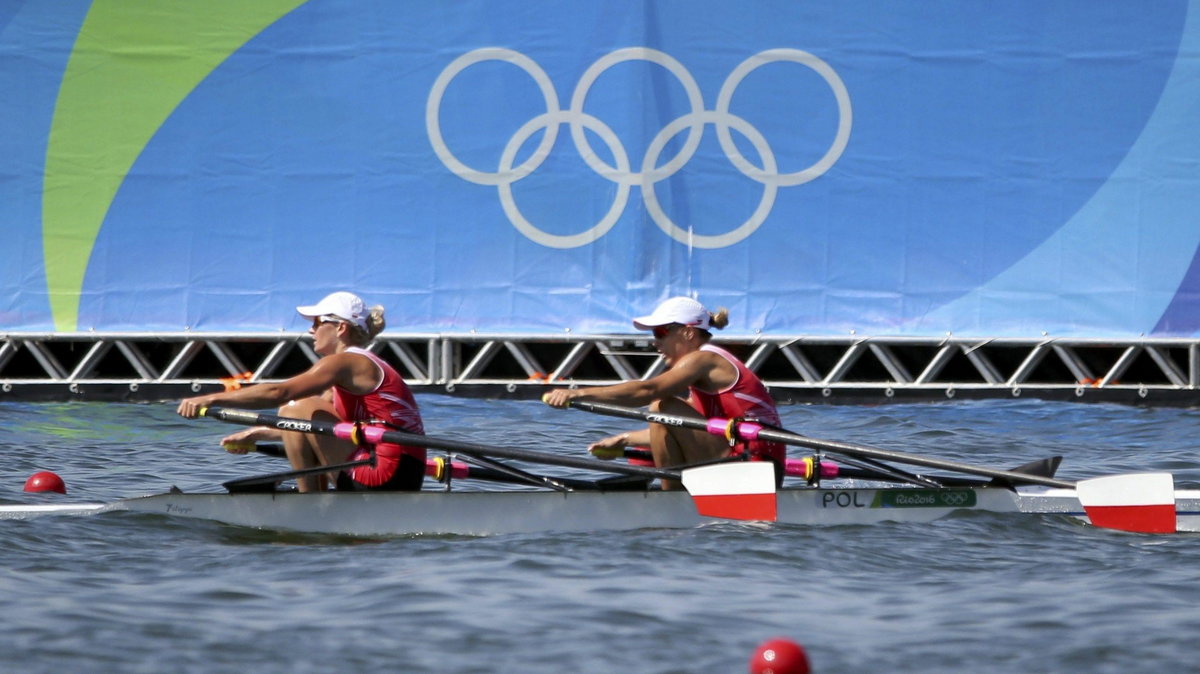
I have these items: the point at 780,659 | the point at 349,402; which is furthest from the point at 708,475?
the point at 780,659

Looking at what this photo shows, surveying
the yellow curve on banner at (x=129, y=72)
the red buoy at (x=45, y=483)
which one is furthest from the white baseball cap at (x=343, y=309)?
the yellow curve on banner at (x=129, y=72)

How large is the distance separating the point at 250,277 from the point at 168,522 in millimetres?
6551

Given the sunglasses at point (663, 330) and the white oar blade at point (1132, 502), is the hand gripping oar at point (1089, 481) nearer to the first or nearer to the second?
the white oar blade at point (1132, 502)

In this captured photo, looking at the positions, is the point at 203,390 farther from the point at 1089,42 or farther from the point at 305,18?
the point at 1089,42

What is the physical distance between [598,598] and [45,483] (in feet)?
14.0

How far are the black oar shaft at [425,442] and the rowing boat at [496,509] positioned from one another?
16 centimetres

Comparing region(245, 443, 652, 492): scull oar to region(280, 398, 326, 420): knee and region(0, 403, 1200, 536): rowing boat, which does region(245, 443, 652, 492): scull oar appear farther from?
region(280, 398, 326, 420): knee

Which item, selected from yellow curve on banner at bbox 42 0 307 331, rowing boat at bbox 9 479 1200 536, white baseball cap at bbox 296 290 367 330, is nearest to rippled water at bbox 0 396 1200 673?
rowing boat at bbox 9 479 1200 536

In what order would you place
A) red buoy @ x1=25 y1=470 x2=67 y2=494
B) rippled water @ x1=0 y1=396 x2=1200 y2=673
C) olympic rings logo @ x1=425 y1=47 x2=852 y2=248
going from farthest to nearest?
olympic rings logo @ x1=425 y1=47 x2=852 y2=248, red buoy @ x1=25 y1=470 x2=67 y2=494, rippled water @ x1=0 y1=396 x2=1200 y2=673

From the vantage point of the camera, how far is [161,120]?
45.2ft

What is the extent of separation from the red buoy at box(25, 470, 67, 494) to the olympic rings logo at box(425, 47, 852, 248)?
5572 mm

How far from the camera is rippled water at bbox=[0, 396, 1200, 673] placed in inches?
211

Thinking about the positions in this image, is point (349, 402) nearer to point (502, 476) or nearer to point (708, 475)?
point (502, 476)

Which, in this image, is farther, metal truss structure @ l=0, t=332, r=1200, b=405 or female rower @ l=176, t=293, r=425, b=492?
metal truss structure @ l=0, t=332, r=1200, b=405
